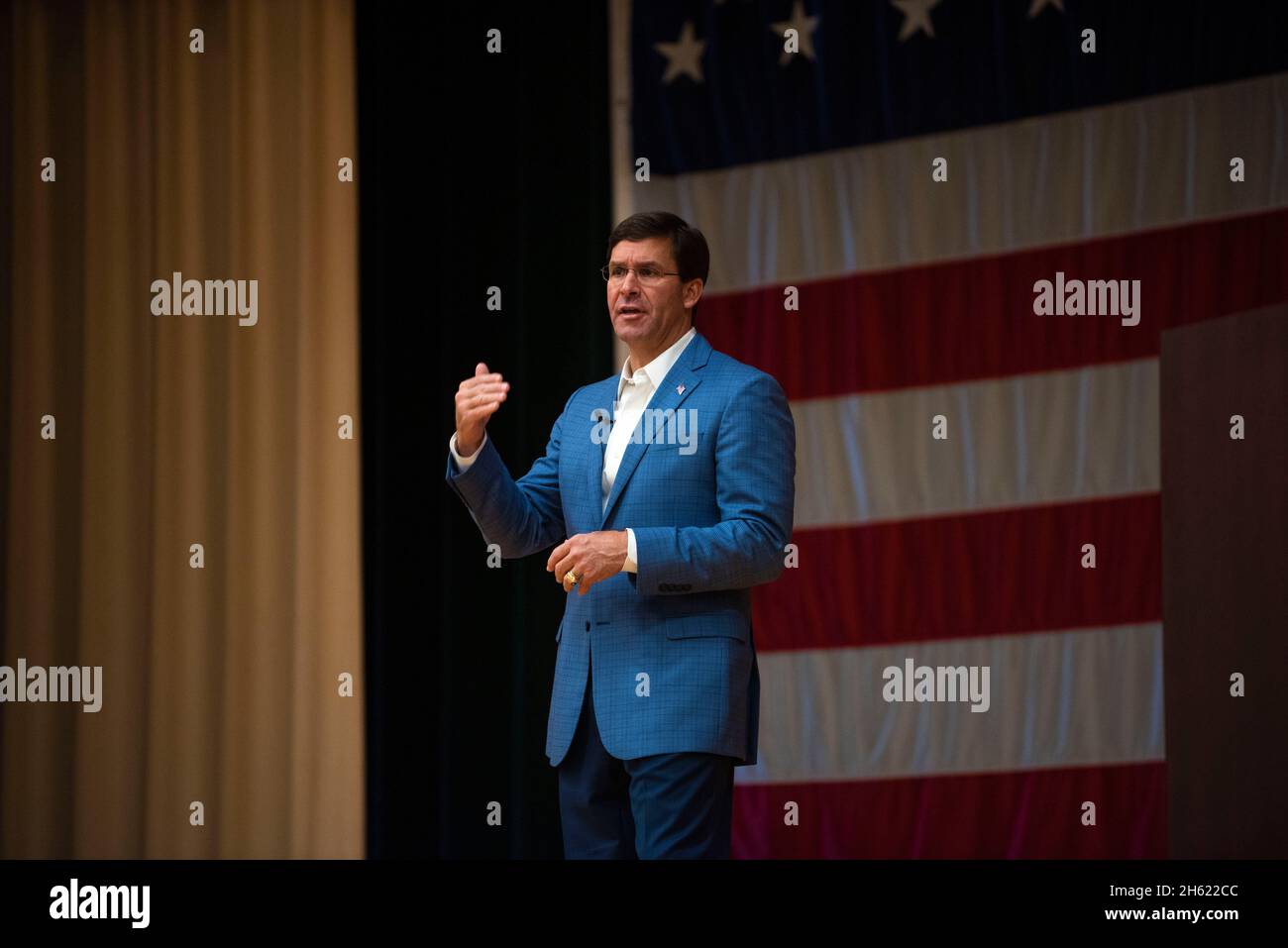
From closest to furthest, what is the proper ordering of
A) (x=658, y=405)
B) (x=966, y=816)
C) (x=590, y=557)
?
(x=590, y=557) < (x=658, y=405) < (x=966, y=816)

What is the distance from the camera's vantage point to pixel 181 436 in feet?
14.3

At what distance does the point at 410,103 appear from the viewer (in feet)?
13.8

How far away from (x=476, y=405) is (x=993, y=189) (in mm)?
2243

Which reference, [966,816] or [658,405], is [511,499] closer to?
[658,405]

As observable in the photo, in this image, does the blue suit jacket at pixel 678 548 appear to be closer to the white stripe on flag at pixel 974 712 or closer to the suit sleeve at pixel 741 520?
the suit sleeve at pixel 741 520

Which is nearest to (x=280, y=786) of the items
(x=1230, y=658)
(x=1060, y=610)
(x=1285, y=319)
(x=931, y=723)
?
(x=931, y=723)

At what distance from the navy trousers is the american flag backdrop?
1755 millimetres

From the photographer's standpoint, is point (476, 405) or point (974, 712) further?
point (974, 712)

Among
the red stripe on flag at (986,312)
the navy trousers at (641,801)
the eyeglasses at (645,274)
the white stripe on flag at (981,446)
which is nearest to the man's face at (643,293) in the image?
the eyeglasses at (645,274)

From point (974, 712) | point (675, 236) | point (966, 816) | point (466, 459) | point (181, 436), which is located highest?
point (675, 236)

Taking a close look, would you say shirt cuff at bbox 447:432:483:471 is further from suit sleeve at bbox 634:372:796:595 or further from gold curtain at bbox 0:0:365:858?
gold curtain at bbox 0:0:365:858

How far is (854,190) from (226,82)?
196 centimetres

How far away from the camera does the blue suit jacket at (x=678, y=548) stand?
84.9 inches

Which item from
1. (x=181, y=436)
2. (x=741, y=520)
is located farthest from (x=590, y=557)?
(x=181, y=436)
